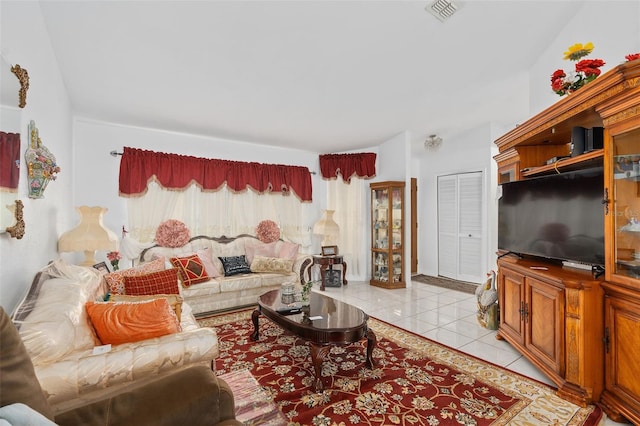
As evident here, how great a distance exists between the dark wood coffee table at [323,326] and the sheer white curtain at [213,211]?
2234 millimetres

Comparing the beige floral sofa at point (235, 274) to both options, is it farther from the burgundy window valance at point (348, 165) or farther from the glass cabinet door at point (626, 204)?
the glass cabinet door at point (626, 204)

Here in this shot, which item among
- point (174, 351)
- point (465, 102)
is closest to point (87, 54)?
point (174, 351)

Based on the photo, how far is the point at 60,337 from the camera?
1.44 metres

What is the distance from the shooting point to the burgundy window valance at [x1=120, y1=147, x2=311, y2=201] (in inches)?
165

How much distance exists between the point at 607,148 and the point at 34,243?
3658 millimetres

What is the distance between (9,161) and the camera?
152 centimetres

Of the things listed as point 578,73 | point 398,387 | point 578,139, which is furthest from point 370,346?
point 578,73

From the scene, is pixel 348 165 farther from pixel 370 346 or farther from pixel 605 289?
pixel 605 289

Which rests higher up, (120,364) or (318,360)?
(120,364)

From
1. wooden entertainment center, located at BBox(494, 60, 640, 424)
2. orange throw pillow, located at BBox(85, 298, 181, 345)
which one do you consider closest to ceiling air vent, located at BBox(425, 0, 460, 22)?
wooden entertainment center, located at BBox(494, 60, 640, 424)

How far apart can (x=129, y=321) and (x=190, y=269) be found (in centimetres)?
213

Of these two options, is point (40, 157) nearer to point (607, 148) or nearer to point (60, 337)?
point (60, 337)

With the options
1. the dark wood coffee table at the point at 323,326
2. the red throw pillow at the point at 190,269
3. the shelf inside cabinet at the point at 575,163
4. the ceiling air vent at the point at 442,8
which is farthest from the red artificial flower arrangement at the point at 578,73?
the red throw pillow at the point at 190,269

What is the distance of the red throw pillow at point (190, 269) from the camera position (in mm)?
3795
